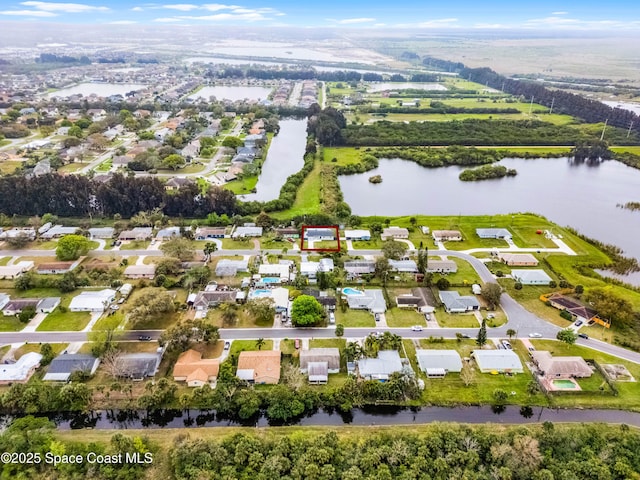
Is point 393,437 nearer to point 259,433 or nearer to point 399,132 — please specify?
point 259,433

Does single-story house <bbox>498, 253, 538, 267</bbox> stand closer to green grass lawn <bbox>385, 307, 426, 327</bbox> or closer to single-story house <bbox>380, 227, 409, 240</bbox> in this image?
single-story house <bbox>380, 227, 409, 240</bbox>

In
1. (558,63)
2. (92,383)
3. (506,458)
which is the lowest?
(92,383)

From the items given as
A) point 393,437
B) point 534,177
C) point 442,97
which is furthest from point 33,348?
point 442,97

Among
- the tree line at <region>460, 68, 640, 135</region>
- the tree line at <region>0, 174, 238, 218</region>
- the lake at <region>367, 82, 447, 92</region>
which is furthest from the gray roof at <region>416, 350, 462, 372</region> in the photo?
the lake at <region>367, 82, 447, 92</region>

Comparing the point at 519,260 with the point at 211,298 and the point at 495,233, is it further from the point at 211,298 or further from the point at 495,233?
the point at 211,298

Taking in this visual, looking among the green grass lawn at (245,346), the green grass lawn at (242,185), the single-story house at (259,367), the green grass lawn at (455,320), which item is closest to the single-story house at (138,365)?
the green grass lawn at (245,346)

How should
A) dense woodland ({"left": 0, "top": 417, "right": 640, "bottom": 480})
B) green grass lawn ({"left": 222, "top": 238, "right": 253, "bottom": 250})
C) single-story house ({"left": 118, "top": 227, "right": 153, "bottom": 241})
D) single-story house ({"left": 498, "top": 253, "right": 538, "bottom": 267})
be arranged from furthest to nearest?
single-story house ({"left": 118, "top": 227, "right": 153, "bottom": 241}) → green grass lawn ({"left": 222, "top": 238, "right": 253, "bottom": 250}) → single-story house ({"left": 498, "top": 253, "right": 538, "bottom": 267}) → dense woodland ({"left": 0, "top": 417, "right": 640, "bottom": 480})
